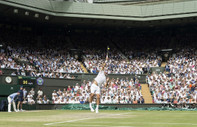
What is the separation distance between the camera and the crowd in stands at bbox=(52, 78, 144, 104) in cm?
3186

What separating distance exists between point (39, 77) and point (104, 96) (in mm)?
7499

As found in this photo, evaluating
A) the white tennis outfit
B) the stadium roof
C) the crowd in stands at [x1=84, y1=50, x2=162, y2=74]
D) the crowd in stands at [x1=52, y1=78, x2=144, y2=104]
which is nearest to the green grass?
the white tennis outfit

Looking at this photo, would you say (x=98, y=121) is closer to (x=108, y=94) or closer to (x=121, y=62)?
(x=108, y=94)

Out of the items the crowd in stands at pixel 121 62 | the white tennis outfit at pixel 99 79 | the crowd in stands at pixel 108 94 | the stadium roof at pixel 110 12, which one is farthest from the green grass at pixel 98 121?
the crowd in stands at pixel 121 62

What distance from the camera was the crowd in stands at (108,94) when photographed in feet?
105

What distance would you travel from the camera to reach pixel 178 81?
34.6 metres

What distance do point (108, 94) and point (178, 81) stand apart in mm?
8402

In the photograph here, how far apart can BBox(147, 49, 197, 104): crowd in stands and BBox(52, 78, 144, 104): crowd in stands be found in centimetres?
222

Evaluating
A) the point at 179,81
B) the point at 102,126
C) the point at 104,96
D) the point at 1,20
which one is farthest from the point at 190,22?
the point at 102,126

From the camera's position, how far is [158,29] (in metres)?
48.8

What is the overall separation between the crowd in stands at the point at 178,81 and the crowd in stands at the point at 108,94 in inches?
87.4

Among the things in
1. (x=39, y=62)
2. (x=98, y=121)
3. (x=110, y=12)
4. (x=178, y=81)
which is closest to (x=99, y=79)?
(x=98, y=121)

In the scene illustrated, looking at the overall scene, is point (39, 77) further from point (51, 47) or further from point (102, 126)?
point (102, 126)

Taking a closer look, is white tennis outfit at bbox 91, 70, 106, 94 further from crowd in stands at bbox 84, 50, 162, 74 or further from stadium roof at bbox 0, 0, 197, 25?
crowd in stands at bbox 84, 50, 162, 74
